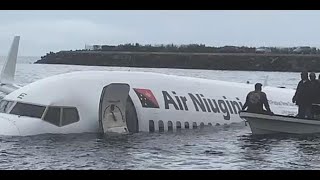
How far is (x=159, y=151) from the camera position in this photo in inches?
545

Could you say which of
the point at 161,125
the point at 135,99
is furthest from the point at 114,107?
the point at 161,125

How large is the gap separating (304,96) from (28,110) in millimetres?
8796

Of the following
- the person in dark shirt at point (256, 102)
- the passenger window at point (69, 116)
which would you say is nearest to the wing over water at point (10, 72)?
the passenger window at point (69, 116)

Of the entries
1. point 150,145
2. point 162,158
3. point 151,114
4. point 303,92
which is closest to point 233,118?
point 303,92

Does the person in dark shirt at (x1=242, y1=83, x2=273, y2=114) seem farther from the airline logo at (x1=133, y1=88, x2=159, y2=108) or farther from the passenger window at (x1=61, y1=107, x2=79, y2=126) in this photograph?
the passenger window at (x1=61, y1=107, x2=79, y2=126)

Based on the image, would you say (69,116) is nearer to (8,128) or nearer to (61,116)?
(61,116)

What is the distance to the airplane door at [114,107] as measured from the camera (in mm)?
15195

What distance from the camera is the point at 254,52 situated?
344 feet

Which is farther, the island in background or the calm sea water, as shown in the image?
the island in background

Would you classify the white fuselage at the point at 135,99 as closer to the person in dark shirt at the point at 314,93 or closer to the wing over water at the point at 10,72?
the person in dark shirt at the point at 314,93

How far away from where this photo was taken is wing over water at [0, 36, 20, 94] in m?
29.4

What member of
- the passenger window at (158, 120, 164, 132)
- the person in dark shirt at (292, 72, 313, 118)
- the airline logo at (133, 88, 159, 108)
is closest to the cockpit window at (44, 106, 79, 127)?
the airline logo at (133, 88, 159, 108)

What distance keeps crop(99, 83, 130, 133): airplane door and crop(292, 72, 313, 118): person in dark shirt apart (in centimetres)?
571

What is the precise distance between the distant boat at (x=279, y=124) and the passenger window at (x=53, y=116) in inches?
221
